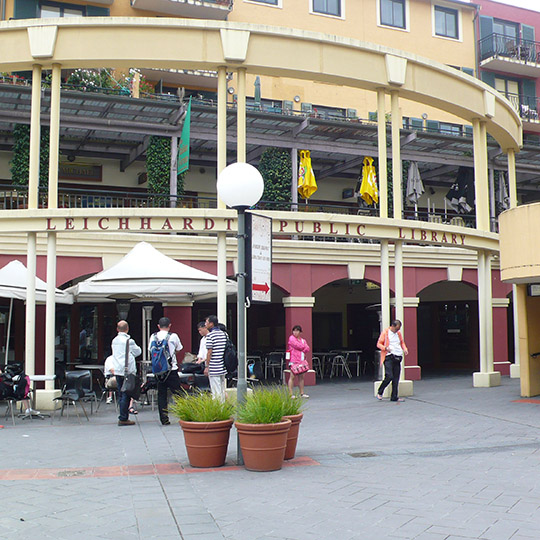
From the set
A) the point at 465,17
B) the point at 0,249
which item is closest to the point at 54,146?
the point at 0,249

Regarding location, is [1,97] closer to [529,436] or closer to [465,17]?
[529,436]

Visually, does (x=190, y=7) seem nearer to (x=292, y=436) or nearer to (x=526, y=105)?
(x=526, y=105)

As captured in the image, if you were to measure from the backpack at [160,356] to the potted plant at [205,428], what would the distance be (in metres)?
3.17

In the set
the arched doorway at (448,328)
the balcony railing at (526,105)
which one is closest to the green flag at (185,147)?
the arched doorway at (448,328)

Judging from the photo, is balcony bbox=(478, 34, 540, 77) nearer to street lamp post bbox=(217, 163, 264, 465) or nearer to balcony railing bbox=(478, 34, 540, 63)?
balcony railing bbox=(478, 34, 540, 63)

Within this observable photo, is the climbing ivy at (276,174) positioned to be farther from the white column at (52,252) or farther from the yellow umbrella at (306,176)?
the white column at (52,252)

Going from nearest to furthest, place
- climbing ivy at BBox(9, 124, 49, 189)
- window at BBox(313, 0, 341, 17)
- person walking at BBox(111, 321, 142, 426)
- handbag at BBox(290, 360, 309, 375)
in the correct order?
person walking at BBox(111, 321, 142, 426) < handbag at BBox(290, 360, 309, 375) < climbing ivy at BBox(9, 124, 49, 189) < window at BBox(313, 0, 341, 17)

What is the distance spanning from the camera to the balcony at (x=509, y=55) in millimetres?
28203

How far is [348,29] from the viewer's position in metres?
25.9

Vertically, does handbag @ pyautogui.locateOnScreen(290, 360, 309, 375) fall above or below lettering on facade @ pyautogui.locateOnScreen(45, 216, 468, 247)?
below

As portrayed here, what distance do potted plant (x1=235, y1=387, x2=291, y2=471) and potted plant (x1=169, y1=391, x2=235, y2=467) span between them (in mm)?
240

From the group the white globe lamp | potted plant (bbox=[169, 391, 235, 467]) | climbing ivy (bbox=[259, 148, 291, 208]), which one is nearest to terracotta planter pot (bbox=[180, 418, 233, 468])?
potted plant (bbox=[169, 391, 235, 467])

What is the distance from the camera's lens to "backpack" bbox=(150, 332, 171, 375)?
10.6 metres

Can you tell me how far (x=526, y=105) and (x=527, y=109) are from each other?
0.53 metres
